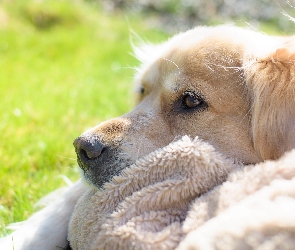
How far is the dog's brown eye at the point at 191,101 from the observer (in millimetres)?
2336

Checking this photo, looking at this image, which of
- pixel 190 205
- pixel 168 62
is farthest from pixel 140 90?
pixel 190 205

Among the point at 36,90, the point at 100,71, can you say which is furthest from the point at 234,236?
the point at 100,71

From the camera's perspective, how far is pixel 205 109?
2.31m

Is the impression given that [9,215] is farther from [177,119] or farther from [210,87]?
[210,87]

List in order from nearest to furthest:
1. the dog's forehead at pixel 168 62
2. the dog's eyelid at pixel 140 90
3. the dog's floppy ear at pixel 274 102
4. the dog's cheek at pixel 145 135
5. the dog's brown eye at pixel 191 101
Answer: the dog's floppy ear at pixel 274 102 < the dog's cheek at pixel 145 135 < the dog's brown eye at pixel 191 101 < the dog's forehead at pixel 168 62 < the dog's eyelid at pixel 140 90

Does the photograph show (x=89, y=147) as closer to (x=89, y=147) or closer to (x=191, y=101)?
(x=89, y=147)

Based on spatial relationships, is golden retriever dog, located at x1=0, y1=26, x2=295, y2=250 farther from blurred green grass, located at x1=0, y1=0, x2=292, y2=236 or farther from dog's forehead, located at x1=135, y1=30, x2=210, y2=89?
blurred green grass, located at x1=0, y1=0, x2=292, y2=236

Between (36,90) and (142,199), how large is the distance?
3965 millimetres

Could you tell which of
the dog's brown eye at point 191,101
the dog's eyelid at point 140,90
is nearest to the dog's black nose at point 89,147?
the dog's brown eye at point 191,101

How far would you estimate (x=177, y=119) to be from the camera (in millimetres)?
2357

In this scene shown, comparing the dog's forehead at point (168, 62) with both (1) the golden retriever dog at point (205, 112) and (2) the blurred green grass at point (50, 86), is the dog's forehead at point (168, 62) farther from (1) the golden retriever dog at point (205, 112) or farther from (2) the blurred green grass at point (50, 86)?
(2) the blurred green grass at point (50, 86)

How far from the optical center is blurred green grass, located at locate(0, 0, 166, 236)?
3342mm

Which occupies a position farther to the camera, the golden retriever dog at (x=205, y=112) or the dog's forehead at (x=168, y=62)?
the dog's forehead at (x=168, y=62)

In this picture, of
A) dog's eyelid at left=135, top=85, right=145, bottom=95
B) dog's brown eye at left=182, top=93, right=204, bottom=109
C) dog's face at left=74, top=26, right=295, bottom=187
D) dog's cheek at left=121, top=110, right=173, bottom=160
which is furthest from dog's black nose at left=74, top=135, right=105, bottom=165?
dog's eyelid at left=135, top=85, right=145, bottom=95
